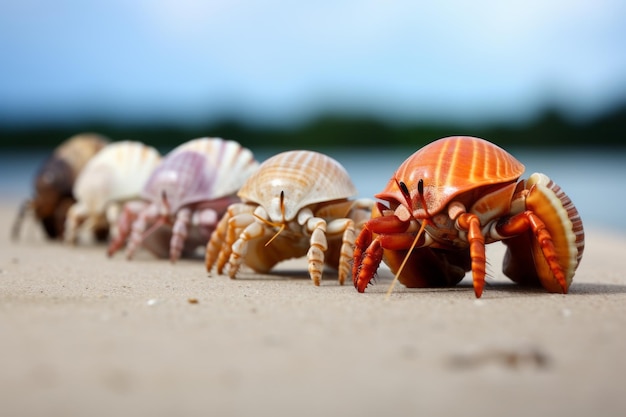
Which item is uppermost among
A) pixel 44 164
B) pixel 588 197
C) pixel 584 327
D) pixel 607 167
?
pixel 584 327

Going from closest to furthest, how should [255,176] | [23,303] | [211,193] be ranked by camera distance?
[23,303] → [255,176] → [211,193]

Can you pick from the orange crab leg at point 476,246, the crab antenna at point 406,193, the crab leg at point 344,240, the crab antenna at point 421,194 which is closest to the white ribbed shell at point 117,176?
the crab leg at point 344,240

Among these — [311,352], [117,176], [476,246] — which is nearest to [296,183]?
[476,246]

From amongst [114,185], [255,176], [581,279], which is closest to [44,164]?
[114,185]

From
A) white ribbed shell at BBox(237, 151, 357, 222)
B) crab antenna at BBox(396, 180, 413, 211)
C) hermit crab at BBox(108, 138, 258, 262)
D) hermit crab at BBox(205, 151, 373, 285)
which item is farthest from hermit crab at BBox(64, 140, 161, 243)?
crab antenna at BBox(396, 180, 413, 211)

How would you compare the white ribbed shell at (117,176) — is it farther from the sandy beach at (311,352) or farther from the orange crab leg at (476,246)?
the orange crab leg at (476,246)

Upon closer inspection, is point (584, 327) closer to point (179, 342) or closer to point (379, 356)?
point (379, 356)

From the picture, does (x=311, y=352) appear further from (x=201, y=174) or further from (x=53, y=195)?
(x=53, y=195)
